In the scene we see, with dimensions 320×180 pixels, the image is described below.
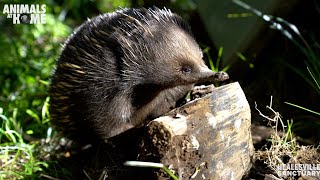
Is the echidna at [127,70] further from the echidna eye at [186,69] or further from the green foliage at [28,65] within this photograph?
the green foliage at [28,65]

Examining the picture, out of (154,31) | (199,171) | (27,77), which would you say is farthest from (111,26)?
(27,77)

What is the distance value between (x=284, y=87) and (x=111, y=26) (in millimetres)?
2014

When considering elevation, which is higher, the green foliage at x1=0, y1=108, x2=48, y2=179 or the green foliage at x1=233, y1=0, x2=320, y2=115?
the green foliage at x1=233, y1=0, x2=320, y2=115

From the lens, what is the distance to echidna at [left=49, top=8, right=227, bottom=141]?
2.79m

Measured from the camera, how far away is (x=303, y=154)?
Answer: 2.95m

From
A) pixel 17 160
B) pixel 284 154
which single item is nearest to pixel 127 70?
pixel 284 154

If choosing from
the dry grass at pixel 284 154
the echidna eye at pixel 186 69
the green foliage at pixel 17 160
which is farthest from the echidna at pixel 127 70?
the dry grass at pixel 284 154

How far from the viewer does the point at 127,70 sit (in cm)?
282

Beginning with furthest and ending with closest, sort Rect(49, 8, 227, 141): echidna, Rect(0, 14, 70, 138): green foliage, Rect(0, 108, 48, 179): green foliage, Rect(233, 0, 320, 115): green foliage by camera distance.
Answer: Rect(0, 14, 70, 138): green foliage < Rect(233, 0, 320, 115): green foliage < Rect(0, 108, 48, 179): green foliage < Rect(49, 8, 227, 141): echidna

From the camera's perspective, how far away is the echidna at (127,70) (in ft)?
9.15

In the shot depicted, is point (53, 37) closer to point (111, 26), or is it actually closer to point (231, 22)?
point (231, 22)

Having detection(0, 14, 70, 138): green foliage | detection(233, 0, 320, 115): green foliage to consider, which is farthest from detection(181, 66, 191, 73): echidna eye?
detection(0, 14, 70, 138): green foliage

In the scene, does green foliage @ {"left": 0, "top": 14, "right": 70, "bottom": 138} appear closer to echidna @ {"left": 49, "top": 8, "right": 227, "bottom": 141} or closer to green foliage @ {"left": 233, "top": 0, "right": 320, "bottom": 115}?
echidna @ {"left": 49, "top": 8, "right": 227, "bottom": 141}

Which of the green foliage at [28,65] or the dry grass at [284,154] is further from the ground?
the green foliage at [28,65]
